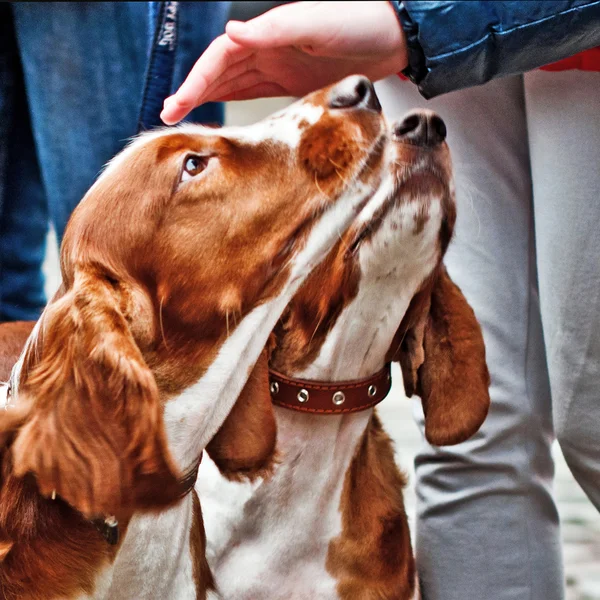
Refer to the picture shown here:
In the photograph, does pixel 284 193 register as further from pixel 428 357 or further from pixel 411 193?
pixel 428 357

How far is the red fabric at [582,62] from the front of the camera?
1.80m

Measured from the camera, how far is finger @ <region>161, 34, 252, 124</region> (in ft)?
6.02

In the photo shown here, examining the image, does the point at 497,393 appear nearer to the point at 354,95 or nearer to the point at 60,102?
the point at 354,95

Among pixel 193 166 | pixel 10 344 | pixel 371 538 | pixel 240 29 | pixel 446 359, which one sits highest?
pixel 240 29

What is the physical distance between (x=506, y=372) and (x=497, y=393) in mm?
50

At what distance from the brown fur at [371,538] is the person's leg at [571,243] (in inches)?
14.8

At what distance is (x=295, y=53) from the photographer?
1954 millimetres

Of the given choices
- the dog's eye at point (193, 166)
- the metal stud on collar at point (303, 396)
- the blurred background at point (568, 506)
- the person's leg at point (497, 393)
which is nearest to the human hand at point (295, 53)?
the dog's eye at point (193, 166)

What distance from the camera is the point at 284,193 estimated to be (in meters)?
1.72

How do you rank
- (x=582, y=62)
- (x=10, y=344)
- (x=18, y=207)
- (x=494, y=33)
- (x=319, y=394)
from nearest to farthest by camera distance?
(x=494, y=33)
(x=582, y=62)
(x=319, y=394)
(x=10, y=344)
(x=18, y=207)

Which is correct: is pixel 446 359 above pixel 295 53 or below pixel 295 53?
below

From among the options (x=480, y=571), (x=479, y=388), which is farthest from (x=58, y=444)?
(x=480, y=571)

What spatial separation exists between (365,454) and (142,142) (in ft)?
2.55

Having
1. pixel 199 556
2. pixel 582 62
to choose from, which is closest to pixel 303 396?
pixel 199 556
